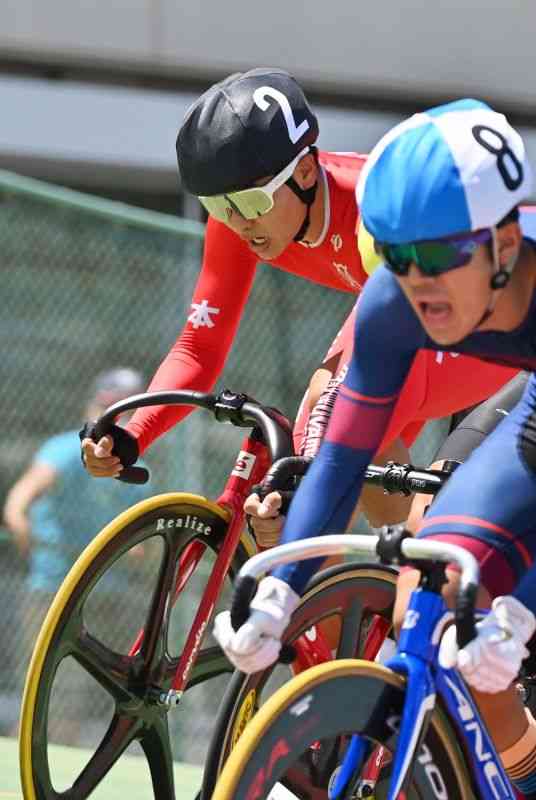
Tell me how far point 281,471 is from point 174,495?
0.53 meters

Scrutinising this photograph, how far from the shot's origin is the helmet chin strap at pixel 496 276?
10.3 feet

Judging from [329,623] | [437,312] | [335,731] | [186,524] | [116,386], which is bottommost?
[116,386]

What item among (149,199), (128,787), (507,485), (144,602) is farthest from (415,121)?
(149,199)

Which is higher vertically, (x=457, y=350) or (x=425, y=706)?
(x=457, y=350)

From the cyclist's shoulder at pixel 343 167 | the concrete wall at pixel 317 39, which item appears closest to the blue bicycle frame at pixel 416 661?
the cyclist's shoulder at pixel 343 167

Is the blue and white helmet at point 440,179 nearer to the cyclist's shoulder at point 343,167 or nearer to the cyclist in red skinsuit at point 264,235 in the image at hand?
the cyclist in red skinsuit at point 264,235

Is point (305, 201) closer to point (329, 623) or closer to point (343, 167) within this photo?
point (343, 167)

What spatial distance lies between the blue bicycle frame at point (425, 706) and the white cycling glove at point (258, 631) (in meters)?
0.20

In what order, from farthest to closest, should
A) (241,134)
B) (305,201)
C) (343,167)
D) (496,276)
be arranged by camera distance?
1. (343,167)
2. (305,201)
3. (241,134)
4. (496,276)

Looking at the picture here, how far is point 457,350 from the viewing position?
3441 millimetres

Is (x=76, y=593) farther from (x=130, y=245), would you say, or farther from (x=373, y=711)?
(x=130, y=245)

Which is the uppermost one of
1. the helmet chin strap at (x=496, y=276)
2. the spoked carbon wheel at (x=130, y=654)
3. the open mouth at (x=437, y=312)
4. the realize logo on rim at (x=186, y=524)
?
the helmet chin strap at (x=496, y=276)

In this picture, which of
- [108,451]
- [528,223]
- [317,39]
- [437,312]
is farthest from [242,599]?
[317,39]

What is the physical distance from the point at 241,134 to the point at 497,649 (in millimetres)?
1876
